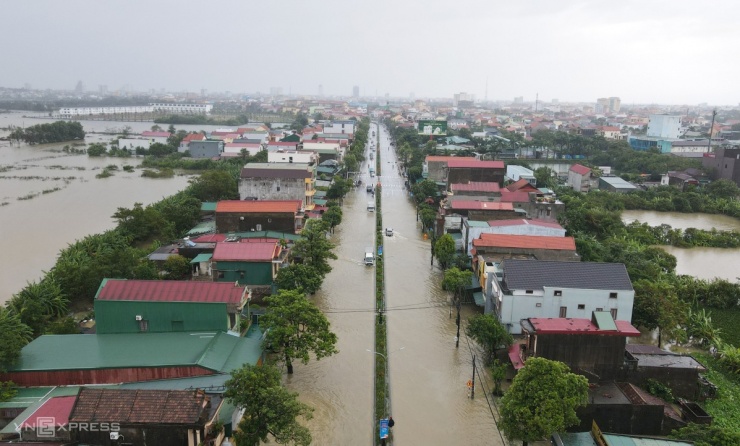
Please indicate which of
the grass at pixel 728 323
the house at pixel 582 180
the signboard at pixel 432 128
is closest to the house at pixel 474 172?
the house at pixel 582 180

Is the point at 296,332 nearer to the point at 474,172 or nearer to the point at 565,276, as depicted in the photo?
the point at 565,276

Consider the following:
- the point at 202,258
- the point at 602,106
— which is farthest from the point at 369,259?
the point at 602,106

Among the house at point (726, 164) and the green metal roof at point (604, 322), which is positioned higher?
the house at point (726, 164)

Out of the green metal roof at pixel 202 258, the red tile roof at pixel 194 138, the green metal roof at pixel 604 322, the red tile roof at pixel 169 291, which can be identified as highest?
the red tile roof at pixel 194 138

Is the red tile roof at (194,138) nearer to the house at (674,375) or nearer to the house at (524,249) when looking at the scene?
the house at (524,249)

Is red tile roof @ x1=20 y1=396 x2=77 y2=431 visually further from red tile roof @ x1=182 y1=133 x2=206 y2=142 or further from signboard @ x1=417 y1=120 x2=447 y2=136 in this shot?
signboard @ x1=417 y1=120 x2=447 y2=136

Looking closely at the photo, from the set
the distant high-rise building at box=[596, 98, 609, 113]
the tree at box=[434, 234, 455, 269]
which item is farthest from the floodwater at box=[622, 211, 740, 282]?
the distant high-rise building at box=[596, 98, 609, 113]

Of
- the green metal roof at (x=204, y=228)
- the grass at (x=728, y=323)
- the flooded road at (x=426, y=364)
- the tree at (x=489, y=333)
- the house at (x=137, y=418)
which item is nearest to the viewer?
the house at (x=137, y=418)
